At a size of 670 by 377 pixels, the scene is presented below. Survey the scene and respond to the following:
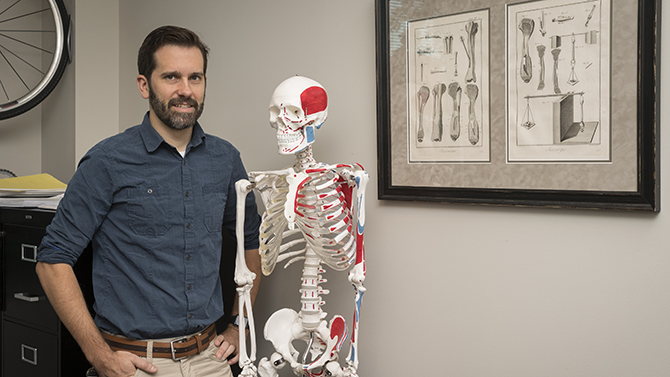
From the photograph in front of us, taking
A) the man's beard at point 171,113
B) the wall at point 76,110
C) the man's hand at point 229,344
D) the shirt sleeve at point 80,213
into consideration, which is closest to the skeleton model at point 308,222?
the man's hand at point 229,344

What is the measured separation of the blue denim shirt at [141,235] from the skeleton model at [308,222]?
0.16 metres

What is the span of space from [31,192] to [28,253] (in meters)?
0.26

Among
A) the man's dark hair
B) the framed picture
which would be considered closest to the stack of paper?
the man's dark hair

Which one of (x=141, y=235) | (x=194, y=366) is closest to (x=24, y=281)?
(x=141, y=235)

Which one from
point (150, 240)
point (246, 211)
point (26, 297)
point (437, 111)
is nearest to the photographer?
point (150, 240)

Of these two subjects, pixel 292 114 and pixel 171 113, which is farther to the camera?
pixel 171 113

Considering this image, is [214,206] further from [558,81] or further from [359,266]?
[558,81]

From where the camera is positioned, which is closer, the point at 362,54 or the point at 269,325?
the point at 269,325

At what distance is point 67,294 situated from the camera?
1.38 meters

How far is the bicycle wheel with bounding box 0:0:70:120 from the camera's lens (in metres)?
2.39

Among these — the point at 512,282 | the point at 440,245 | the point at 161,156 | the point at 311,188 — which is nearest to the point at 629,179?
the point at 512,282

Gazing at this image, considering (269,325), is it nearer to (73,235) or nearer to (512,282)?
(73,235)

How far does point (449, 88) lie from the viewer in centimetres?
151

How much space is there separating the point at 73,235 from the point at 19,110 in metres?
1.32
